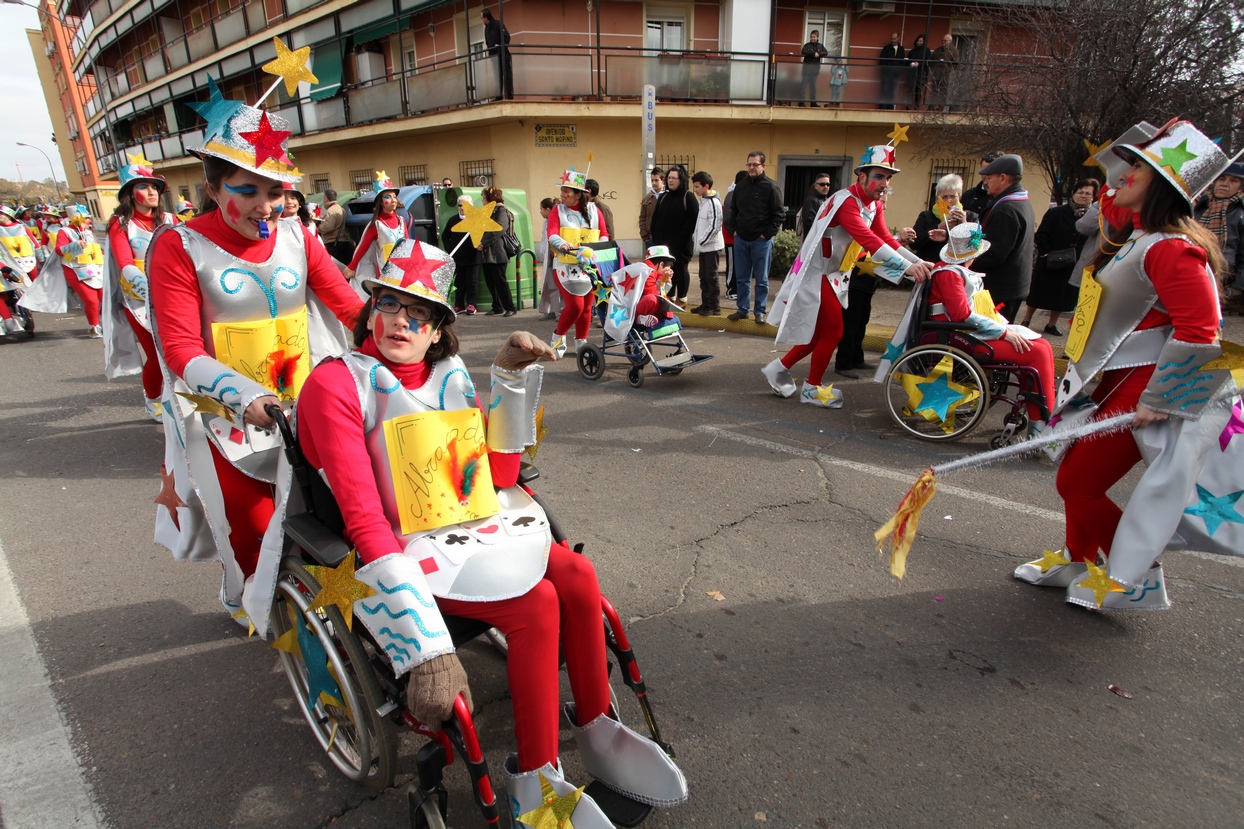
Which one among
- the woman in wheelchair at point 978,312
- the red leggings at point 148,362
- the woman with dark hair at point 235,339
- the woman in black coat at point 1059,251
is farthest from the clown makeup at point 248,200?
the woman in black coat at point 1059,251

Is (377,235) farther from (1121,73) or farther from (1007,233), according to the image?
(1121,73)

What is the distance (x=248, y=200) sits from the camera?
7.93 feet

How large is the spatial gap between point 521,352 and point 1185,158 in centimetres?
248

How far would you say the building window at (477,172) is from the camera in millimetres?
18531

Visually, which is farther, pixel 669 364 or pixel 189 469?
pixel 669 364

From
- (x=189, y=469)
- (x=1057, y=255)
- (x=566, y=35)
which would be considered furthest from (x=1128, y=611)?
(x=566, y=35)

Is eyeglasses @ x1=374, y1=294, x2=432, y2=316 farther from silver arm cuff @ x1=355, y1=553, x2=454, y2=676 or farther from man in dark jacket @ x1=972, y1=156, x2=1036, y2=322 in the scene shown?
man in dark jacket @ x1=972, y1=156, x2=1036, y2=322

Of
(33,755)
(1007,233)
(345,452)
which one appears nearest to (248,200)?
(345,452)

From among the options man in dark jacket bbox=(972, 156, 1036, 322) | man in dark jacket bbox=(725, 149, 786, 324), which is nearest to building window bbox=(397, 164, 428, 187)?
man in dark jacket bbox=(725, 149, 786, 324)

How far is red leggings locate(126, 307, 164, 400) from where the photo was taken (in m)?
4.19

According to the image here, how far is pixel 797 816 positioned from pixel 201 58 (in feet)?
113

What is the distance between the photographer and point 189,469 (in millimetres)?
2605

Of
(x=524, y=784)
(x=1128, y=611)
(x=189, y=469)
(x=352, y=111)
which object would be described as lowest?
(x=1128, y=611)

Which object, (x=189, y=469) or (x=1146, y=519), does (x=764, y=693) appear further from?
(x=189, y=469)
